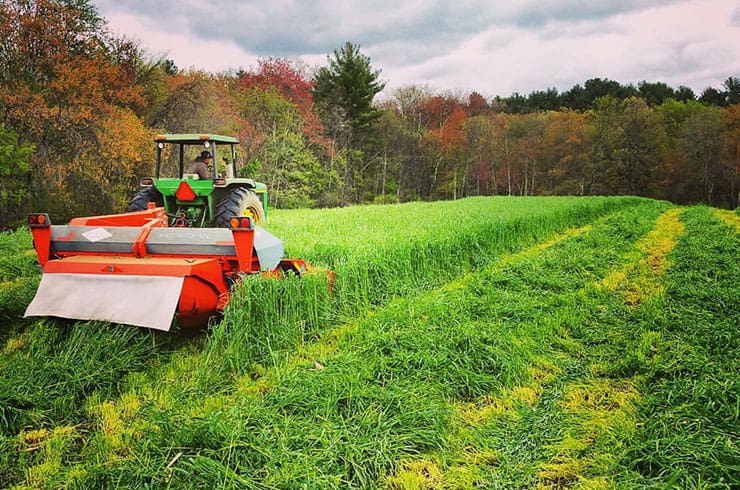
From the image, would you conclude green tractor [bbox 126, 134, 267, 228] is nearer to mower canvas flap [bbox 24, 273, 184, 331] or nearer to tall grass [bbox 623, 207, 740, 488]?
mower canvas flap [bbox 24, 273, 184, 331]

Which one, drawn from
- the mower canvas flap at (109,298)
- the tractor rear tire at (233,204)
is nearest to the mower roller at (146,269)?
the mower canvas flap at (109,298)

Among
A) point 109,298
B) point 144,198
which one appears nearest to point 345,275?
point 109,298

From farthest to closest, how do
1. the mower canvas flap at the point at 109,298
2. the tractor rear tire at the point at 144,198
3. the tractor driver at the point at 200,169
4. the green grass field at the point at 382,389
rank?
the tractor rear tire at the point at 144,198, the tractor driver at the point at 200,169, the mower canvas flap at the point at 109,298, the green grass field at the point at 382,389

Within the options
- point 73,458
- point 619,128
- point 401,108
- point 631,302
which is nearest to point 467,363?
point 73,458

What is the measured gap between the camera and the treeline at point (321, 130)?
1438cm

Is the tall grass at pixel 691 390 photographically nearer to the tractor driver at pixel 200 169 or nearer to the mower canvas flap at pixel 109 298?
the mower canvas flap at pixel 109 298

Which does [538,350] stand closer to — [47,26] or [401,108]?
[47,26]

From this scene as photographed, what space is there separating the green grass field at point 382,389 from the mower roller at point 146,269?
237 millimetres

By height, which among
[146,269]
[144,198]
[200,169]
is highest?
[200,169]

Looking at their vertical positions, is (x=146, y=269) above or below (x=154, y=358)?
above

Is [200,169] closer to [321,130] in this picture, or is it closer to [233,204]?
[233,204]

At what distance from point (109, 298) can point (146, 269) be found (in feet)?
1.18

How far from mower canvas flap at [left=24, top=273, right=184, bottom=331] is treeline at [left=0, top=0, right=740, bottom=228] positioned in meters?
12.0

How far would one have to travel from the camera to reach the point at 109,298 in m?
3.86
